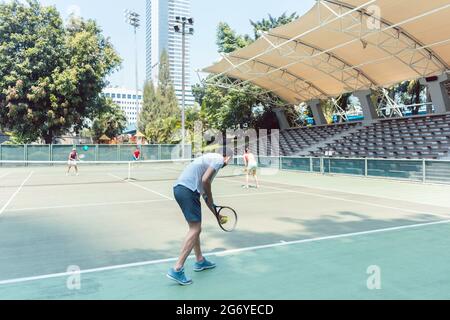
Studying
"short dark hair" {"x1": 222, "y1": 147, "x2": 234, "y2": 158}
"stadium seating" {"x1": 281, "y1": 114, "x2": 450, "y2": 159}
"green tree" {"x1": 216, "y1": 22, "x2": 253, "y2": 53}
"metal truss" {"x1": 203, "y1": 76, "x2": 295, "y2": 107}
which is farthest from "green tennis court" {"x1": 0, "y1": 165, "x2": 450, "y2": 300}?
"green tree" {"x1": 216, "y1": 22, "x2": 253, "y2": 53}

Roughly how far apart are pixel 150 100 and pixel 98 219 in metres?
63.4

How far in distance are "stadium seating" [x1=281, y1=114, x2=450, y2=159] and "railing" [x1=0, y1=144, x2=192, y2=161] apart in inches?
549

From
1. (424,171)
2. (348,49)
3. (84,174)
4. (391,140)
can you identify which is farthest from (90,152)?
(424,171)

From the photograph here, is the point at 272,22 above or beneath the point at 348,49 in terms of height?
above

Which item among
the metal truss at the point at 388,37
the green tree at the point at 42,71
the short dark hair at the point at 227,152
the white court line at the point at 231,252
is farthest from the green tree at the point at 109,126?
the short dark hair at the point at 227,152

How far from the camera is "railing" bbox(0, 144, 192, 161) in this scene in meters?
35.7

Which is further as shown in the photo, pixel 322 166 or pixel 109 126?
pixel 109 126

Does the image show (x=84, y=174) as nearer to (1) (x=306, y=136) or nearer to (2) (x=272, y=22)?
(1) (x=306, y=136)

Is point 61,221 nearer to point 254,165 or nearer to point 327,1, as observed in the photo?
point 254,165

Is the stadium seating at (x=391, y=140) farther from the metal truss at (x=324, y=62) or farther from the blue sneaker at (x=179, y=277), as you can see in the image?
the blue sneaker at (x=179, y=277)

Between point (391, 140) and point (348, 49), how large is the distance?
22.3ft

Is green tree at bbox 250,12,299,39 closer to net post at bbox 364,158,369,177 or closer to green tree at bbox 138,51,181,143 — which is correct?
net post at bbox 364,158,369,177

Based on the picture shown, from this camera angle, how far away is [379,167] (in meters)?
19.3

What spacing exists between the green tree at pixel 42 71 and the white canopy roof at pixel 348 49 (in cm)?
1484
